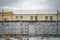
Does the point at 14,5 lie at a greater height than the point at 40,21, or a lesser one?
greater

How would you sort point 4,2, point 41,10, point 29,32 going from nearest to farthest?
point 4,2 → point 41,10 → point 29,32

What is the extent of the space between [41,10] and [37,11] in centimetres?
24

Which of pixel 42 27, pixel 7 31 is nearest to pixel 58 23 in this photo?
pixel 42 27

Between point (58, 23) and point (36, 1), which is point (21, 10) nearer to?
point (36, 1)

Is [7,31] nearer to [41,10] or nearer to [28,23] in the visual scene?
[28,23]

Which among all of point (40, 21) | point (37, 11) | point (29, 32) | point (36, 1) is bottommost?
point (29, 32)

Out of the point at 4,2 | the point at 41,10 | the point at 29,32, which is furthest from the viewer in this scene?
the point at 29,32

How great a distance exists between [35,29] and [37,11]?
1279 millimetres

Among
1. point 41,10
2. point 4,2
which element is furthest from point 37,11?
point 4,2

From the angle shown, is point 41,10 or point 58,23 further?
point 58,23

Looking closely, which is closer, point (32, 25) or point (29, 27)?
point (32, 25)

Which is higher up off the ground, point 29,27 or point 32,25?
point 32,25

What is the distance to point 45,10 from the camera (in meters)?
7.39

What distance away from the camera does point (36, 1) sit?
22.1 ft
